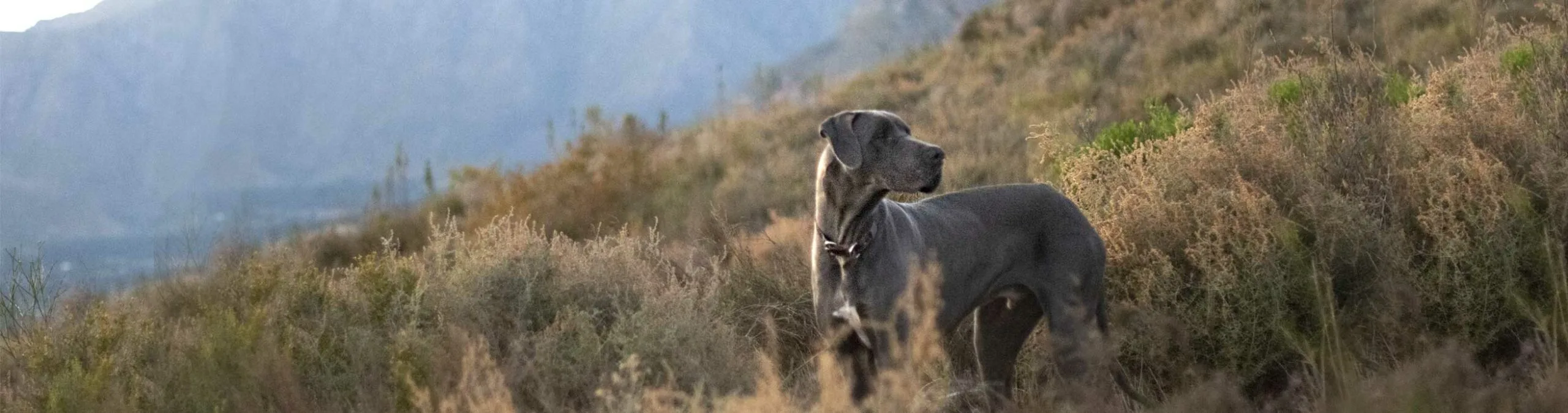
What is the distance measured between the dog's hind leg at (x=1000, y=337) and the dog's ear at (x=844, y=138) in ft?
4.42

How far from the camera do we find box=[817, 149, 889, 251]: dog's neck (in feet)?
15.4

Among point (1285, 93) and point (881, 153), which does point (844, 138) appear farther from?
point (1285, 93)

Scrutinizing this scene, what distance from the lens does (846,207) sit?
15.5ft

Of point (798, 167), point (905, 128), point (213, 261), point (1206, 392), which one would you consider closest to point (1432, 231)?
point (1206, 392)

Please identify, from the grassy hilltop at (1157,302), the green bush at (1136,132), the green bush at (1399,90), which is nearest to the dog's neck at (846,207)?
the grassy hilltop at (1157,302)

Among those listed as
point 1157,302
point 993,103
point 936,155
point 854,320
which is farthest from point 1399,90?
point 993,103

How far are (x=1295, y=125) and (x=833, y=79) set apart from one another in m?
18.7

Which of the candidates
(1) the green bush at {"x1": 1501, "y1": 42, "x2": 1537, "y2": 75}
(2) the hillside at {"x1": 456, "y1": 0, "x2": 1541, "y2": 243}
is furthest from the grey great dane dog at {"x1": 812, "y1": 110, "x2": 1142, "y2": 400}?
(2) the hillside at {"x1": 456, "y1": 0, "x2": 1541, "y2": 243}

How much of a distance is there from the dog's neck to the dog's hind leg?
119cm

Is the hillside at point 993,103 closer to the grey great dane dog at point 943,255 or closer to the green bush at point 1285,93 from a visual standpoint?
the green bush at point 1285,93

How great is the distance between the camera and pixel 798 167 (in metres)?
17.8

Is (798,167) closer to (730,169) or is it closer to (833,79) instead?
(730,169)

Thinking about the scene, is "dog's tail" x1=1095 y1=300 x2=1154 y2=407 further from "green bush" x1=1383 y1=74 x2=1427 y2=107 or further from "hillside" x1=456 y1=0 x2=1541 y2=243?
"hillside" x1=456 y1=0 x2=1541 y2=243

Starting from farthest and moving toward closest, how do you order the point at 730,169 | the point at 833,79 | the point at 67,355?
the point at 833,79 → the point at 730,169 → the point at 67,355
